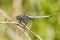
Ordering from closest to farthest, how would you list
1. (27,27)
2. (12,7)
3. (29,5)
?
1. (27,27)
2. (29,5)
3. (12,7)

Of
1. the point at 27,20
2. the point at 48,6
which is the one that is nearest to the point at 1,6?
the point at 48,6

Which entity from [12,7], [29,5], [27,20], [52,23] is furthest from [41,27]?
[27,20]

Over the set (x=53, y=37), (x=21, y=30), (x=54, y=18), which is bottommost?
(x=53, y=37)

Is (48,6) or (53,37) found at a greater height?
(48,6)

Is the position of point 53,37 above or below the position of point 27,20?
below

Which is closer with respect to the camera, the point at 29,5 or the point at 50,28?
the point at 50,28

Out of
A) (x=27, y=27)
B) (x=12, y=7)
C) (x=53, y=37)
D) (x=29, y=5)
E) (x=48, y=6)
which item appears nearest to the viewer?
(x=27, y=27)

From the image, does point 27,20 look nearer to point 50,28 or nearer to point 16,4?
point 50,28

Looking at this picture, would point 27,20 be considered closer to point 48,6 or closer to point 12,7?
point 48,6

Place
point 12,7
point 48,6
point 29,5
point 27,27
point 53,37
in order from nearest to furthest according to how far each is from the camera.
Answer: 1. point 27,27
2. point 53,37
3. point 48,6
4. point 29,5
5. point 12,7
